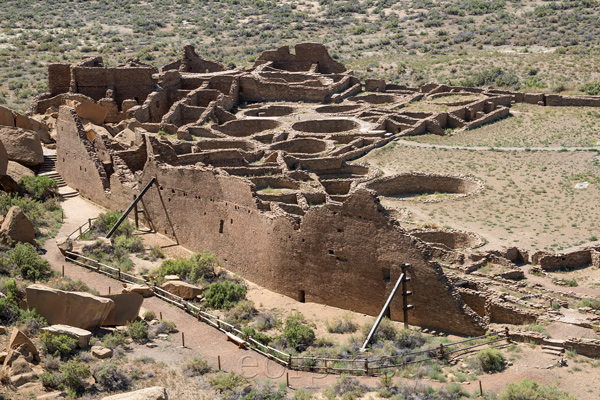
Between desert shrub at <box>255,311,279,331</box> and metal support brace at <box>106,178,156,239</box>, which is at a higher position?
metal support brace at <box>106,178,156,239</box>

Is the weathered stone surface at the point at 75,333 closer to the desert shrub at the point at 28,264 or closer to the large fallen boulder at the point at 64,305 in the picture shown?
the large fallen boulder at the point at 64,305

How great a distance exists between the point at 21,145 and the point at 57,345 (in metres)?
23.6

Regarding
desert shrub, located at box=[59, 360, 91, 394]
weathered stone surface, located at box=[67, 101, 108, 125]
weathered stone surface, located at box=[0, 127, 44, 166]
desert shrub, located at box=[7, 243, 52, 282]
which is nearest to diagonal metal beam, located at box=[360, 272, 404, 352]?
desert shrub, located at box=[59, 360, 91, 394]

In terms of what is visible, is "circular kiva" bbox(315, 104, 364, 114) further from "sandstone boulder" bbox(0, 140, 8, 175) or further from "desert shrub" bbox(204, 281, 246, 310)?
"desert shrub" bbox(204, 281, 246, 310)

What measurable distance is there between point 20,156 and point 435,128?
82.5ft

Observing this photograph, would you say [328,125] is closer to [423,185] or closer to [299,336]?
[423,185]

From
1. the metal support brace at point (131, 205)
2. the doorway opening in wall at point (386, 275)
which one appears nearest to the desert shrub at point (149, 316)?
the doorway opening in wall at point (386, 275)

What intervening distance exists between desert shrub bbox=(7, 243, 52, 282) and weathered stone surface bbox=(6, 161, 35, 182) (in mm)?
11808

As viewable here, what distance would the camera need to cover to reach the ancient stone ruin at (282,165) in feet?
112

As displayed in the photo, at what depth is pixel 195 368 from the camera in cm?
2806

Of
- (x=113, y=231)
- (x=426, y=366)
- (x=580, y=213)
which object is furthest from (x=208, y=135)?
(x=426, y=366)

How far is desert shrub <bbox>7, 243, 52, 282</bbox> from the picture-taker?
3406 centimetres

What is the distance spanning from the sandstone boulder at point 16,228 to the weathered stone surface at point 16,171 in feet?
29.9

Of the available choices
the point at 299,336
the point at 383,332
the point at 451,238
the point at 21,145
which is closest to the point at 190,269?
the point at 299,336
